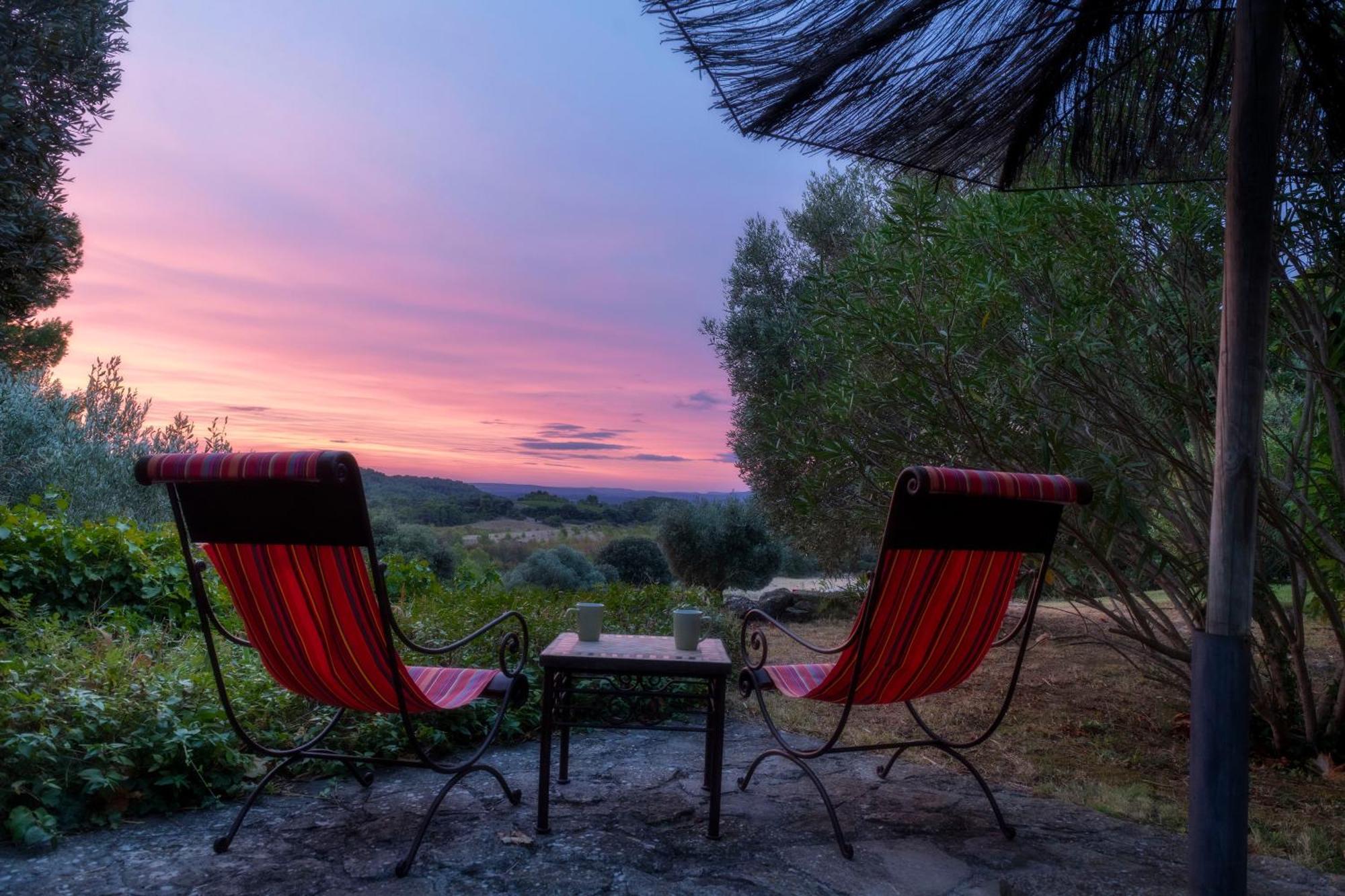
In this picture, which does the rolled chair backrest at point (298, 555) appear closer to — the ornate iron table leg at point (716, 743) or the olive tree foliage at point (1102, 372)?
the ornate iron table leg at point (716, 743)

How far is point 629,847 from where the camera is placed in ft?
8.80

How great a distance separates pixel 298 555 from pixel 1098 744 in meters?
3.94

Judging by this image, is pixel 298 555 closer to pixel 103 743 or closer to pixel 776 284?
pixel 103 743

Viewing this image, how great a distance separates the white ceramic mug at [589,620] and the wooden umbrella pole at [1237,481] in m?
1.87

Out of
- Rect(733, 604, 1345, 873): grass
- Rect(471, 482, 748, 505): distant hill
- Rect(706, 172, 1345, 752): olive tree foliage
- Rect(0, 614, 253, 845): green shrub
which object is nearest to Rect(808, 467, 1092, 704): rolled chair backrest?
Rect(733, 604, 1345, 873): grass

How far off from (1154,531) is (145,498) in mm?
9491

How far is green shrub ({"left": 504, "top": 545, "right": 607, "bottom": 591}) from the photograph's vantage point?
10555 mm

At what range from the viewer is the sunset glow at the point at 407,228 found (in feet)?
20.2

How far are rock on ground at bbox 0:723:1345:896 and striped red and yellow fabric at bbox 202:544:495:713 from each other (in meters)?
0.45

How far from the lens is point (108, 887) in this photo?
2303 mm

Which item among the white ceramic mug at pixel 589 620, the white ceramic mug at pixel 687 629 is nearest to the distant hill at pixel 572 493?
the white ceramic mug at pixel 589 620

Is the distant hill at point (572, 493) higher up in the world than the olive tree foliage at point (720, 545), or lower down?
higher up

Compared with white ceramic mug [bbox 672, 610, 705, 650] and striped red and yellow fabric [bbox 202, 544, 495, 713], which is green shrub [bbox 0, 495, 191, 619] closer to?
striped red and yellow fabric [bbox 202, 544, 495, 713]

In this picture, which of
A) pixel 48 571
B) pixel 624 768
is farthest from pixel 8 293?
pixel 624 768
